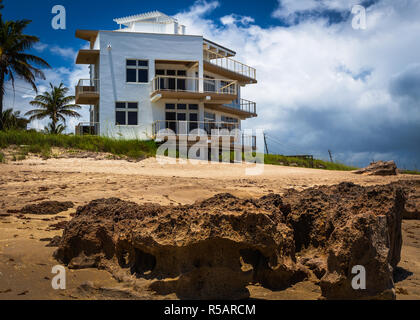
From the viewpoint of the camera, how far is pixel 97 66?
3003cm

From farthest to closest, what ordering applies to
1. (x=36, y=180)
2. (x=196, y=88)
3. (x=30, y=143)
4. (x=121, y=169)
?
(x=196, y=88) < (x=30, y=143) < (x=121, y=169) < (x=36, y=180)

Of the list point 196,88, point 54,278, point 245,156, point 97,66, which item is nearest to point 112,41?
point 97,66

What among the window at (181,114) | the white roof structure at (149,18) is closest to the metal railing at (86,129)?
the window at (181,114)

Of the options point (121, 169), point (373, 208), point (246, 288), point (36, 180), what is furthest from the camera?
point (121, 169)

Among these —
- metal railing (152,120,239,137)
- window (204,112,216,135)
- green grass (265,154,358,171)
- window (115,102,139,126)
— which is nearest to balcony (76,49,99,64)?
window (115,102,139,126)

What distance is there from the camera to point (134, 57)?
29.1 metres

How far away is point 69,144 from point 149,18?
19.7m

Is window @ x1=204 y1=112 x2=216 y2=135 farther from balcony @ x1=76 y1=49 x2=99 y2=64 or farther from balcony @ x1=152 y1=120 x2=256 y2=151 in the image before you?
balcony @ x1=76 y1=49 x2=99 y2=64

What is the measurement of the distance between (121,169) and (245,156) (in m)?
15.5

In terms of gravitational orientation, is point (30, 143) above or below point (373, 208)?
above

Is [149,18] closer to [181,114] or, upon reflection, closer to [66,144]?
[181,114]

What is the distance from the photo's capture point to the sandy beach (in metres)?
3.69

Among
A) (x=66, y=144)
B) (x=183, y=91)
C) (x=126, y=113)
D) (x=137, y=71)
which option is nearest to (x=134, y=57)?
(x=137, y=71)
